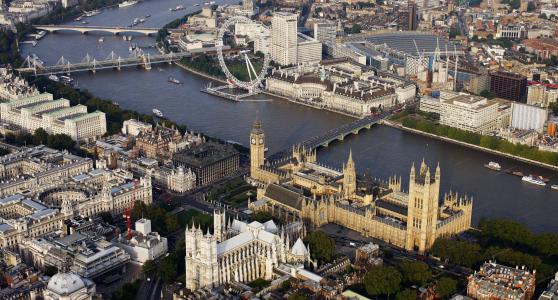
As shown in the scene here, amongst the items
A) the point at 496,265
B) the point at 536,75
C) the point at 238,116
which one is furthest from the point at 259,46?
the point at 496,265

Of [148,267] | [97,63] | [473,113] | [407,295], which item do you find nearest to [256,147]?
[148,267]

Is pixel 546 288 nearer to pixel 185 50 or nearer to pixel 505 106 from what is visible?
pixel 505 106

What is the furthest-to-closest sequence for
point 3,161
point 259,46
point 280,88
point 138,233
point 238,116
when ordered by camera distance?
point 259,46, point 280,88, point 238,116, point 3,161, point 138,233

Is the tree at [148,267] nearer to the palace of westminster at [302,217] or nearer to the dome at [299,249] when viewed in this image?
the palace of westminster at [302,217]

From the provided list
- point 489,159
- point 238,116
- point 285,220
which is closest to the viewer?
point 285,220

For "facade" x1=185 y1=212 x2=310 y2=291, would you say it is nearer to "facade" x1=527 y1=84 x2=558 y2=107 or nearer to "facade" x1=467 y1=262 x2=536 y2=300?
"facade" x1=467 y1=262 x2=536 y2=300

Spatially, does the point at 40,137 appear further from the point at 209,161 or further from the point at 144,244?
the point at 144,244

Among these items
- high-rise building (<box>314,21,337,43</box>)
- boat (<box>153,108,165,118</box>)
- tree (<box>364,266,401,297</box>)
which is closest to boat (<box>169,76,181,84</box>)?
boat (<box>153,108,165,118</box>)
